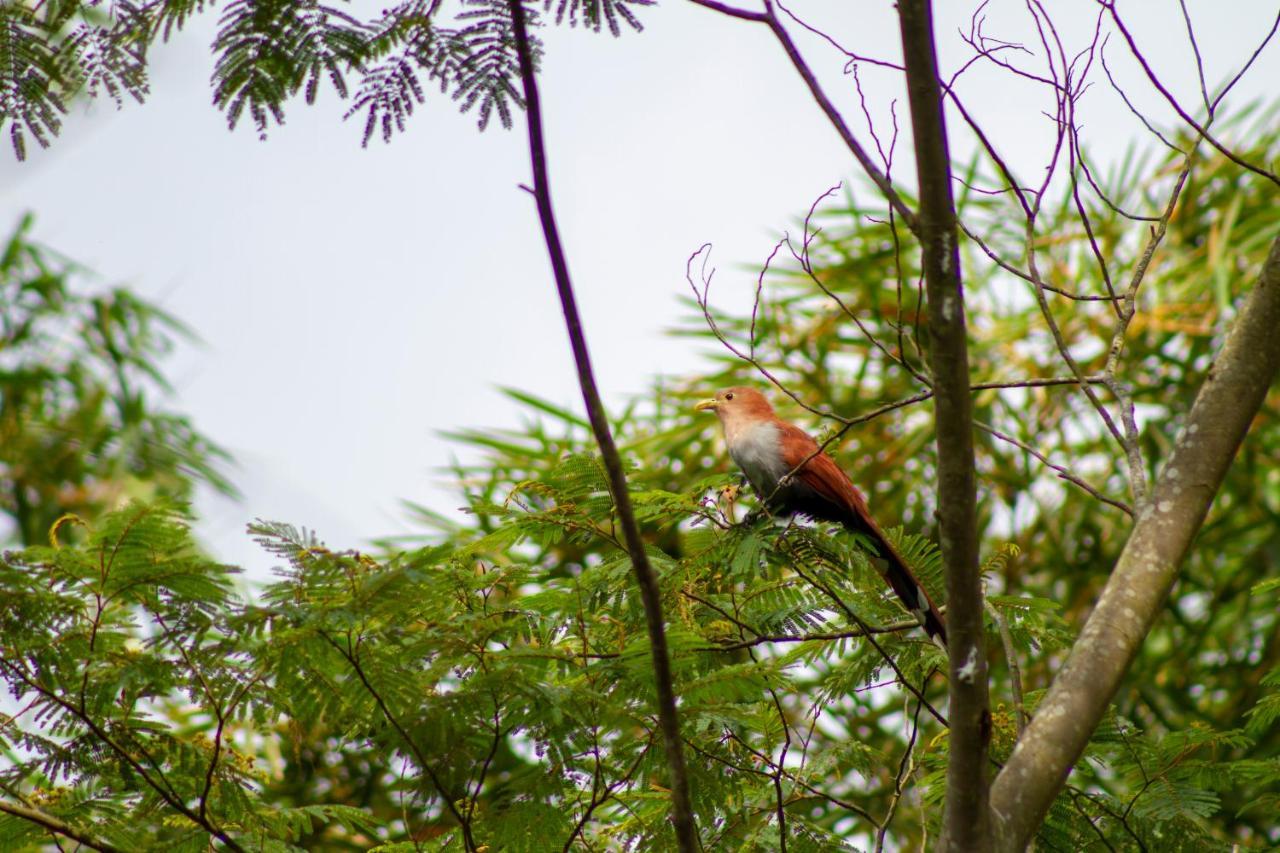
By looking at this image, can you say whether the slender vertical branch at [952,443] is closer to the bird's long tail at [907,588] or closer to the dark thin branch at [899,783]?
the dark thin branch at [899,783]

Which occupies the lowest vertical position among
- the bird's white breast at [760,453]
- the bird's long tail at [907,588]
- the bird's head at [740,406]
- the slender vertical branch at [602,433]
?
the slender vertical branch at [602,433]

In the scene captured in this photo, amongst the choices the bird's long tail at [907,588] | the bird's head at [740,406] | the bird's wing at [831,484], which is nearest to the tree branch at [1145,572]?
the bird's long tail at [907,588]

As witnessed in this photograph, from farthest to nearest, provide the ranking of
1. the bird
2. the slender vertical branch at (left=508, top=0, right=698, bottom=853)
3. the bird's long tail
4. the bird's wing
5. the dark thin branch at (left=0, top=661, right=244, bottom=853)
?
the bird's wing → the bird → the bird's long tail → the dark thin branch at (left=0, top=661, right=244, bottom=853) → the slender vertical branch at (left=508, top=0, right=698, bottom=853)

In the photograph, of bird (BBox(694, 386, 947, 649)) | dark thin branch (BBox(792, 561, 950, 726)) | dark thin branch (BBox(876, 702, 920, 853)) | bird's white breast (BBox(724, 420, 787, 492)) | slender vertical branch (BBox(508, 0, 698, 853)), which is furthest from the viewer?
bird's white breast (BBox(724, 420, 787, 492))

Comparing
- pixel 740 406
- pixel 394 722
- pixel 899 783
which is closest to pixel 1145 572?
pixel 899 783

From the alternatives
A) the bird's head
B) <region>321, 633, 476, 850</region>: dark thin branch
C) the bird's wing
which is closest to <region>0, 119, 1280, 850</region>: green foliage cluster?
<region>321, 633, 476, 850</region>: dark thin branch

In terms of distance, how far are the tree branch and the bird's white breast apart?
1787mm

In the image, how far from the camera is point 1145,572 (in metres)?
2.54

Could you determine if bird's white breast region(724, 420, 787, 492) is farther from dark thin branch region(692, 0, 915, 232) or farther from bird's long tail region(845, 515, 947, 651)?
dark thin branch region(692, 0, 915, 232)

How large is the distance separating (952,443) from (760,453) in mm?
2344

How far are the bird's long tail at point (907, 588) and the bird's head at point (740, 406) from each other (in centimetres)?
111

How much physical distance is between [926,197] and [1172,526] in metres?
0.94

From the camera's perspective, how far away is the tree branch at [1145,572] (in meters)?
2.31

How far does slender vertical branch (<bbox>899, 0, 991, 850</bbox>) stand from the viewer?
6.80 feet
